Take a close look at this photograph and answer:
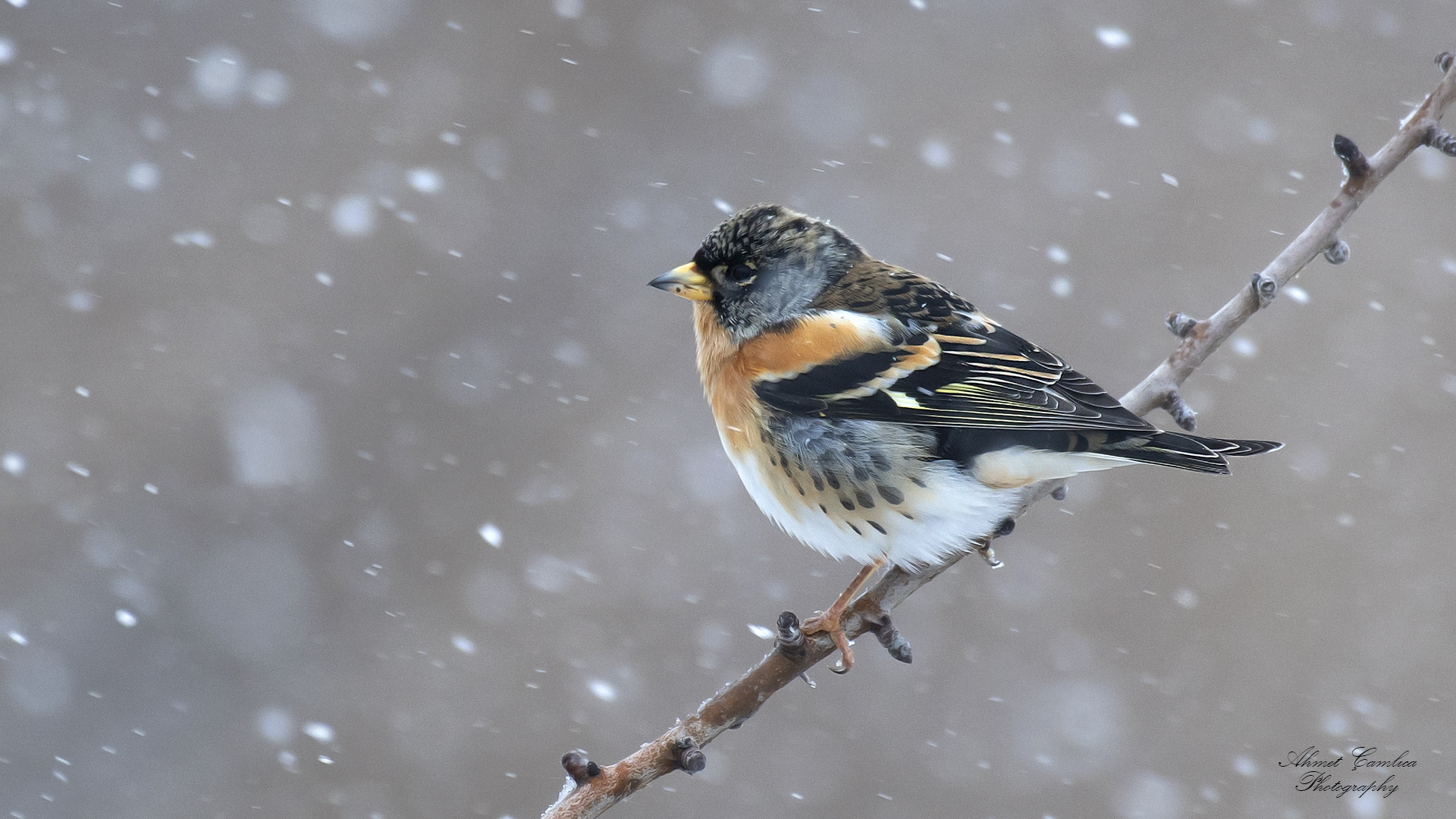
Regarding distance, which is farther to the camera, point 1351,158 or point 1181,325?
point 1181,325

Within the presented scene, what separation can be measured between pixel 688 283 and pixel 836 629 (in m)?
0.96

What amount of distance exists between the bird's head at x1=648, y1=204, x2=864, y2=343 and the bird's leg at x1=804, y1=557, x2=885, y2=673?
2.35ft

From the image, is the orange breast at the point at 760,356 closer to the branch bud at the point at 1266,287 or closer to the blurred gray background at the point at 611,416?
the branch bud at the point at 1266,287

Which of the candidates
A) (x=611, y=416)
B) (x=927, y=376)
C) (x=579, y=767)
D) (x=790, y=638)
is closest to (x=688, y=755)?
(x=579, y=767)

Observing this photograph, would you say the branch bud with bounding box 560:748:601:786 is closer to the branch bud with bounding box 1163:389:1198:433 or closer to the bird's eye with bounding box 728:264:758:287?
the bird's eye with bounding box 728:264:758:287

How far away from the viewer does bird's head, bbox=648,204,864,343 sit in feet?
10.6

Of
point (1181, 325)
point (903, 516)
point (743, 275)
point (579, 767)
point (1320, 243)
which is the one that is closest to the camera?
point (579, 767)

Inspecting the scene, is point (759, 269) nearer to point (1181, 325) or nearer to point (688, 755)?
point (1181, 325)

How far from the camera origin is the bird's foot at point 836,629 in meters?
2.95

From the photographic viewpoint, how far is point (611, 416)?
823cm

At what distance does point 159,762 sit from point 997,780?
5.03m

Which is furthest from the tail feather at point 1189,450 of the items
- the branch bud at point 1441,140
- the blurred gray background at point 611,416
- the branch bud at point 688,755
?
the blurred gray background at point 611,416

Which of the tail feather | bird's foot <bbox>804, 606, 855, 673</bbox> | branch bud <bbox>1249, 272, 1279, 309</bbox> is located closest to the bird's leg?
bird's foot <bbox>804, 606, 855, 673</bbox>

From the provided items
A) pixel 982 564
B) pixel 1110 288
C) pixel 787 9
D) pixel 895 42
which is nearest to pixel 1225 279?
pixel 1110 288
